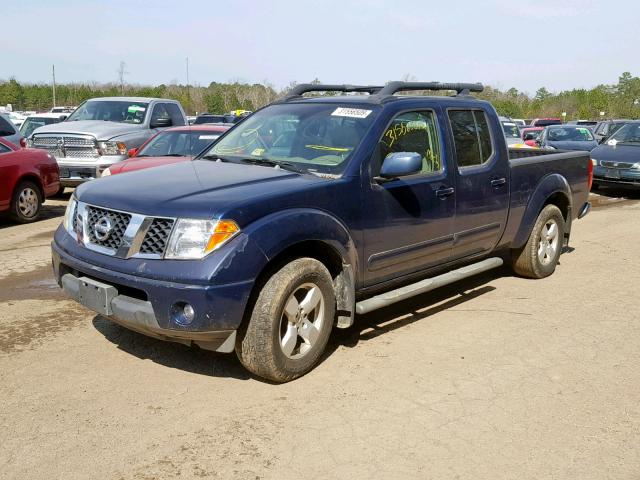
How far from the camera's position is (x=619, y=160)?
14477mm

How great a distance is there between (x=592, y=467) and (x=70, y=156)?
36.6 ft

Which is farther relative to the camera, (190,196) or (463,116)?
(463,116)

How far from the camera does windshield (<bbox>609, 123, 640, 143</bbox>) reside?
15547 millimetres

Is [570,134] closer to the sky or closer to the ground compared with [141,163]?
closer to the sky

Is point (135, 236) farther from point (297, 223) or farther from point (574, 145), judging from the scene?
point (574, 145)

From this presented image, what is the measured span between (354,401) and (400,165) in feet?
5.43

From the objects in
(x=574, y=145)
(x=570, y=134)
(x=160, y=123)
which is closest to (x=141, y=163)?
(x=160, y=123)

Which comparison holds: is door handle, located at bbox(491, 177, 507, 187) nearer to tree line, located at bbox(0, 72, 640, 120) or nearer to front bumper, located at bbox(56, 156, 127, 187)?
front bumper, located at bbox(56, 156, 127, 187)

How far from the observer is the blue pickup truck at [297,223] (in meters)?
3.91

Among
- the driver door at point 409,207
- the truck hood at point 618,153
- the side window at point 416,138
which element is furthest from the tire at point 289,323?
the truck hood at point 618,153

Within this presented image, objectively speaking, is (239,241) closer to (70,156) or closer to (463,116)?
(463,116)

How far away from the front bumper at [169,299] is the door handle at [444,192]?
1.98m

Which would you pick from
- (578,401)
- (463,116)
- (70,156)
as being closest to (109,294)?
(578,401)

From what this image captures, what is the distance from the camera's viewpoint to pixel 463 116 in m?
5.85
